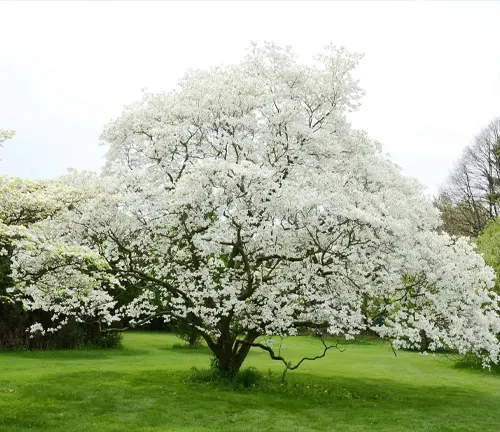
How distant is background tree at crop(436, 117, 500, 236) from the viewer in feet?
173

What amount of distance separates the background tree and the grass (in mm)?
26928

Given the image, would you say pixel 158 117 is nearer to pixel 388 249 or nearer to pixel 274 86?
pixel 274 86

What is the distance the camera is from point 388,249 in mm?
18281

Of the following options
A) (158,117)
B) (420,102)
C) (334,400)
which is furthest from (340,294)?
(420,102)

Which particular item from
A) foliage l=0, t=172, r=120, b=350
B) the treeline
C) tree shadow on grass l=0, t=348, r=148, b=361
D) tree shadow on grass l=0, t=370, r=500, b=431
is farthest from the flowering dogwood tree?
the treeline

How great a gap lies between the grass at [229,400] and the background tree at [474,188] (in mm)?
26928

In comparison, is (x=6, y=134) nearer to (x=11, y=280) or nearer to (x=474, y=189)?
(x=11, y=280)

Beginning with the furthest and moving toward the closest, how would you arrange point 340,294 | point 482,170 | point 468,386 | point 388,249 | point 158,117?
point 482,170
point 468,386
point 158,117
point 340,294
point 388,249

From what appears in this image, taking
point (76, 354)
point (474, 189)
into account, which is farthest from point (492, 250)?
point (76, 354)

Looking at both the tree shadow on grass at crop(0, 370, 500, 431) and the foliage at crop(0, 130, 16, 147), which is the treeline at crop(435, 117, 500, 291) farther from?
the foliage at crop(0, 130, 16, 147)

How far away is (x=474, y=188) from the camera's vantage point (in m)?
55.0

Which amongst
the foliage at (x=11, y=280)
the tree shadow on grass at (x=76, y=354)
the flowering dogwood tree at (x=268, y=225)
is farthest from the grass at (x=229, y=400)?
the foliage at (x=11, y=280)

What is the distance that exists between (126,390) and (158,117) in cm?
1068

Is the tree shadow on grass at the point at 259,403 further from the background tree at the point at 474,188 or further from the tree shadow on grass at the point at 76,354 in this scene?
the background tree at the point at 474,188
